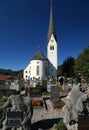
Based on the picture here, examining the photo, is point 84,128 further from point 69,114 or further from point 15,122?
point 15,122

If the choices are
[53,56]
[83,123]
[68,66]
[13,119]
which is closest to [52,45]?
[53,56]

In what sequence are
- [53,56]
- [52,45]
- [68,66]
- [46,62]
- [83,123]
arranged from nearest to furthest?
[83,123] < [68,66] < [46,62] < [53,56] < [52,45]

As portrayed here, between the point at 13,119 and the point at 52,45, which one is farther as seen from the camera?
the point at 52,45

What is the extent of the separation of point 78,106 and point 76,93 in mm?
656

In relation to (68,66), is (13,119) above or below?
below

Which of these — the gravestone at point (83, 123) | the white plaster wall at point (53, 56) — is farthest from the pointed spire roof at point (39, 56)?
the gravestone at point (83, 123)

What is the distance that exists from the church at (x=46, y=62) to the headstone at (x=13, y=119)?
213 feet

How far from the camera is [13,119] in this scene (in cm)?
1009

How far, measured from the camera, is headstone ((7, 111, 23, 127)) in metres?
10.0

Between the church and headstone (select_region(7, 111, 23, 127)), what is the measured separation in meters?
64.9

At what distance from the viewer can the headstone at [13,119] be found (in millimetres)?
10039

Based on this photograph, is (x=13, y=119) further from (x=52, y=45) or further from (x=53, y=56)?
(x=52, y=45)

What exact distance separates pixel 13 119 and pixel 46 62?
7376 cm

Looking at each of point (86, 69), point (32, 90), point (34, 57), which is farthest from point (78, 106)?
point (34, 57)
